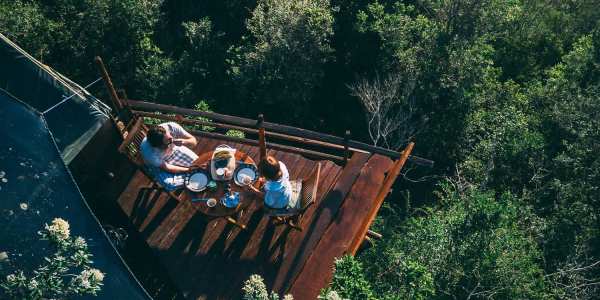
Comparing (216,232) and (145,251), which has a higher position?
(216,232)

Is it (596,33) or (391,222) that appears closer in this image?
(391,222)

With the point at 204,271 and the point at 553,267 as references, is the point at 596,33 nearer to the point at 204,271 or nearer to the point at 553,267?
the point at 553,267

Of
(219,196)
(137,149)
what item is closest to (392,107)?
(219,196)

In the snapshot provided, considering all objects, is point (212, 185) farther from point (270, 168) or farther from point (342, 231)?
point (342, 231)

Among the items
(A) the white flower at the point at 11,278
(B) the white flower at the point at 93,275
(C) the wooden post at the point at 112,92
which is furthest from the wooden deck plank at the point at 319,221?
(C) the wooden post at the point at 112,92

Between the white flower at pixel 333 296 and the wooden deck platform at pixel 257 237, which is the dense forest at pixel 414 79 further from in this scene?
the white flower at pixel 333 296

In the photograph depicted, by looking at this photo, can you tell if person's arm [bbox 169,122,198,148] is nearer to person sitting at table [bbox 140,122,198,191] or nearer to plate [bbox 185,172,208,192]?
person sitting at table [bbox 140,122,198,191]

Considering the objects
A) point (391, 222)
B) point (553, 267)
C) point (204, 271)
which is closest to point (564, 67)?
point (553, 267)
